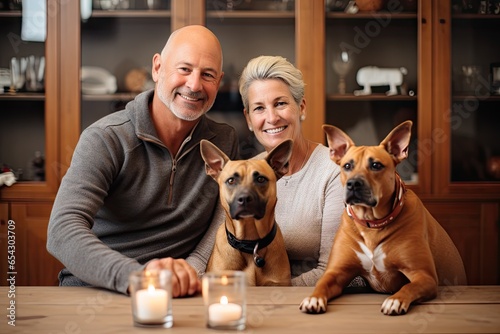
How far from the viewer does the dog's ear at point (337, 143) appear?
1687 millimetres

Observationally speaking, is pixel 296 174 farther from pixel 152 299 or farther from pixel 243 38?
pixel 243 38

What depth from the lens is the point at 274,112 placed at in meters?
2.20

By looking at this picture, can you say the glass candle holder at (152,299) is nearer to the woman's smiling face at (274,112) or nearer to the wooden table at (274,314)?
the wooden table at (274,314)

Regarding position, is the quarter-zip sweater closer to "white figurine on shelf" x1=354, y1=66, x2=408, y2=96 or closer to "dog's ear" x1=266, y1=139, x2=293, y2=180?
"dog's ear" x1=266, y1=139, x2=293, y2=180

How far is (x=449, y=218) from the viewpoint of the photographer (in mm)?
3410

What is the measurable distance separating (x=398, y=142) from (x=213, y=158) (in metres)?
0.55

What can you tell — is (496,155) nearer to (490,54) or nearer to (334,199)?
(490,54)

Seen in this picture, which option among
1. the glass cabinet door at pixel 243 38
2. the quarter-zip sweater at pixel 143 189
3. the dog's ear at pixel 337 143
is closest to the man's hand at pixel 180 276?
the quarter-zip sweater at pixel 143 189

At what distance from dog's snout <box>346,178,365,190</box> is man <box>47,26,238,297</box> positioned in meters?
0.63

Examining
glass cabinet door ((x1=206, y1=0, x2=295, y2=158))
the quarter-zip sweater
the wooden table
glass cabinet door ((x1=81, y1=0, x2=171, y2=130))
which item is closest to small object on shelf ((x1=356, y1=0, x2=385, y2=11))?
glass cabinet door ((x1=206, y1=0, x2=295, y2=158))

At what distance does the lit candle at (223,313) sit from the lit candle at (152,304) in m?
0.10

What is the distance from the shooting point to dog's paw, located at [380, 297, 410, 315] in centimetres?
134

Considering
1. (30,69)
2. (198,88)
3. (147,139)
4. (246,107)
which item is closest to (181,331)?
(147,139)

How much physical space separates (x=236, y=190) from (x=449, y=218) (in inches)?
82.0
